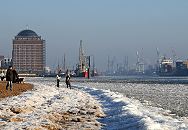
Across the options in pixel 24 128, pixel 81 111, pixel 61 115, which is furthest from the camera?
pixel 81 111

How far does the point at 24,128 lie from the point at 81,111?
677cm

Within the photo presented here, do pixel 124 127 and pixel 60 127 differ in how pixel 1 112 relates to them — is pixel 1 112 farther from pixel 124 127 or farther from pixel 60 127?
pixel 124 127

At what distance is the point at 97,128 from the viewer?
1416cm

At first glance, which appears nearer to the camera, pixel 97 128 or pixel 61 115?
pixel 97 128

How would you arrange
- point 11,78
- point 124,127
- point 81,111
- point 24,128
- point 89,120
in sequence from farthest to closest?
1. point 11,78
2. point 81,111
3. point 89,120
4. point 124,127
5. point 24,128

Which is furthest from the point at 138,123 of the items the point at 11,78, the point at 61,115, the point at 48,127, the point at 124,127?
the point at 11,78

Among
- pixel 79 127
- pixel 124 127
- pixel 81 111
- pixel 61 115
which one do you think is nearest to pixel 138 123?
pixel 124 127

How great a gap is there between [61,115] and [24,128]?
186 inches

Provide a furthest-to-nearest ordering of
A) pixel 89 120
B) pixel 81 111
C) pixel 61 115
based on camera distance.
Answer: pixel 81 111, pixel 61 115, pixel 89 120

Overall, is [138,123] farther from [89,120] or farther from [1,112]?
[1,112]

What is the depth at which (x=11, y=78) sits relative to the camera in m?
35.8

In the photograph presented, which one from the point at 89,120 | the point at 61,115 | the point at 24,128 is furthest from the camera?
the point at 61,115

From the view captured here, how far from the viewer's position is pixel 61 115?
17.6 meters

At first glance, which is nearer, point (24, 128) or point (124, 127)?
point (24, 128)
